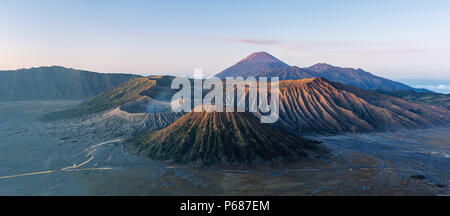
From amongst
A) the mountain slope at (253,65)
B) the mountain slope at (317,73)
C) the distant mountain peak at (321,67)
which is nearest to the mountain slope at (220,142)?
the mountain slope at (317,73)

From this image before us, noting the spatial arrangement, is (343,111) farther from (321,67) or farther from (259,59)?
(259,59)

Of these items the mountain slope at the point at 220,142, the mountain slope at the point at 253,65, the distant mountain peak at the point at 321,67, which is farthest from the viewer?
the mountain slope at the point at 253,65

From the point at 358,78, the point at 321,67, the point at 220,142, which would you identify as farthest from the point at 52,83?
the point at 358,78

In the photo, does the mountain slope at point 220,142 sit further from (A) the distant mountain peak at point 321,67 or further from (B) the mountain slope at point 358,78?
(A) the distant mountain peak at point 321,67

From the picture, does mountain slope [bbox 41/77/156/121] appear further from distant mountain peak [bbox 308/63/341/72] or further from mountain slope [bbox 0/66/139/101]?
distant mountain peak [bbox 308/63/341/72]

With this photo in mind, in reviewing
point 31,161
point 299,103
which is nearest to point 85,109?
point 31,161

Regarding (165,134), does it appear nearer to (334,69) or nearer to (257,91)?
(257,91)
